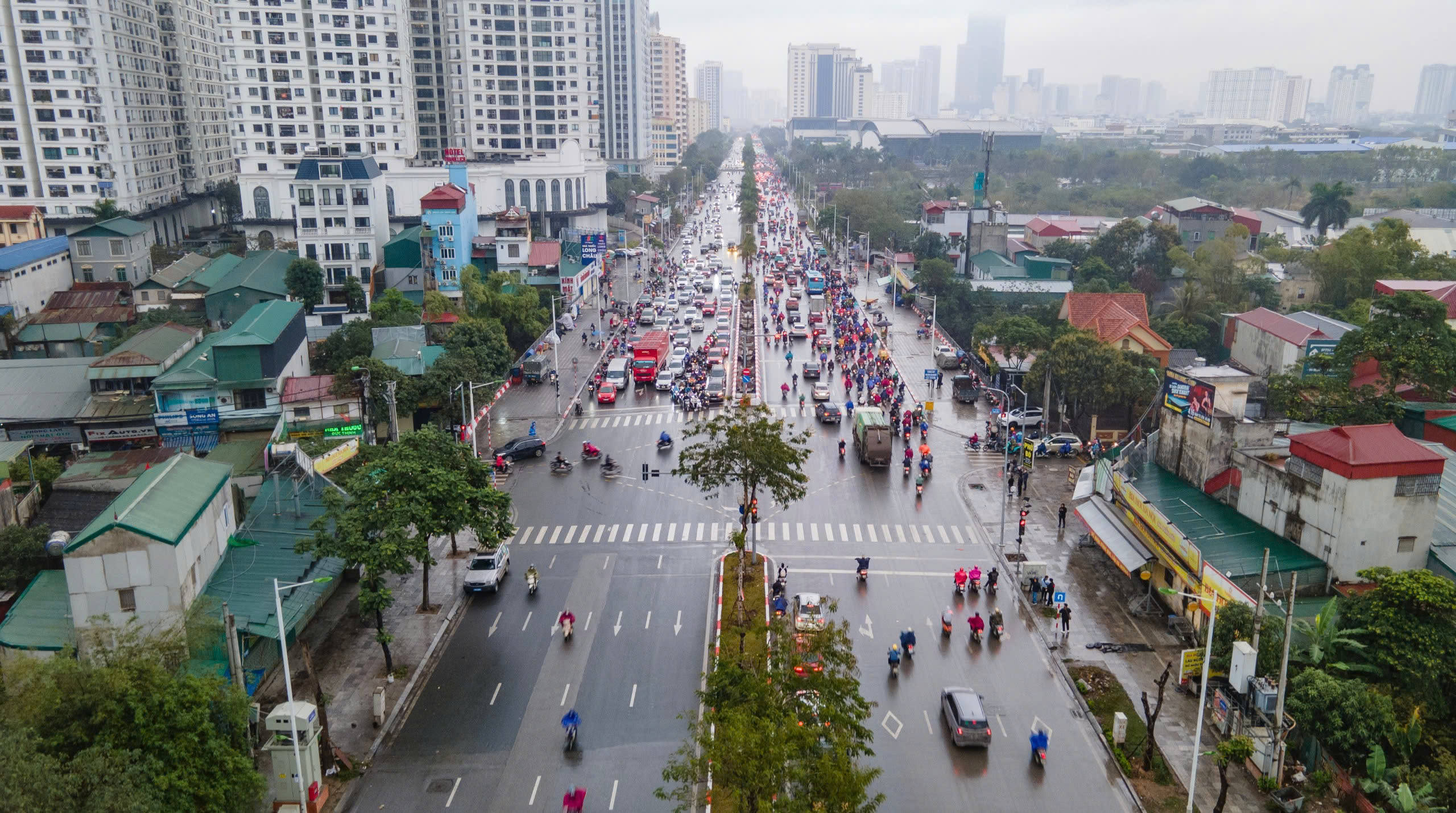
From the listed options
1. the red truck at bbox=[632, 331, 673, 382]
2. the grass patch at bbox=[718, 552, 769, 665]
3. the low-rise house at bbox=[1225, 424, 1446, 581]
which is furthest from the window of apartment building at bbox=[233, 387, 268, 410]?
the low-rise house at bbox=[1225, 424, 1446, 581]

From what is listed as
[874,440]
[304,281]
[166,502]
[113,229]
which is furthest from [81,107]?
[874,440]

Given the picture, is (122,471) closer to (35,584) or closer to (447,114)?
(35,584)

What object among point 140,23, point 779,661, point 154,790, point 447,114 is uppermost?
point 140,23

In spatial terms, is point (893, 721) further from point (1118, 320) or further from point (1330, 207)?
point (1330, 207)

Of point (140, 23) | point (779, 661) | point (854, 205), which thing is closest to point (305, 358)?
point (779, 661)

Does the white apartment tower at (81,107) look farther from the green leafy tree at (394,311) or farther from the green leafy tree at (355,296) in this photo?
the green leafy tree at (394,311)
